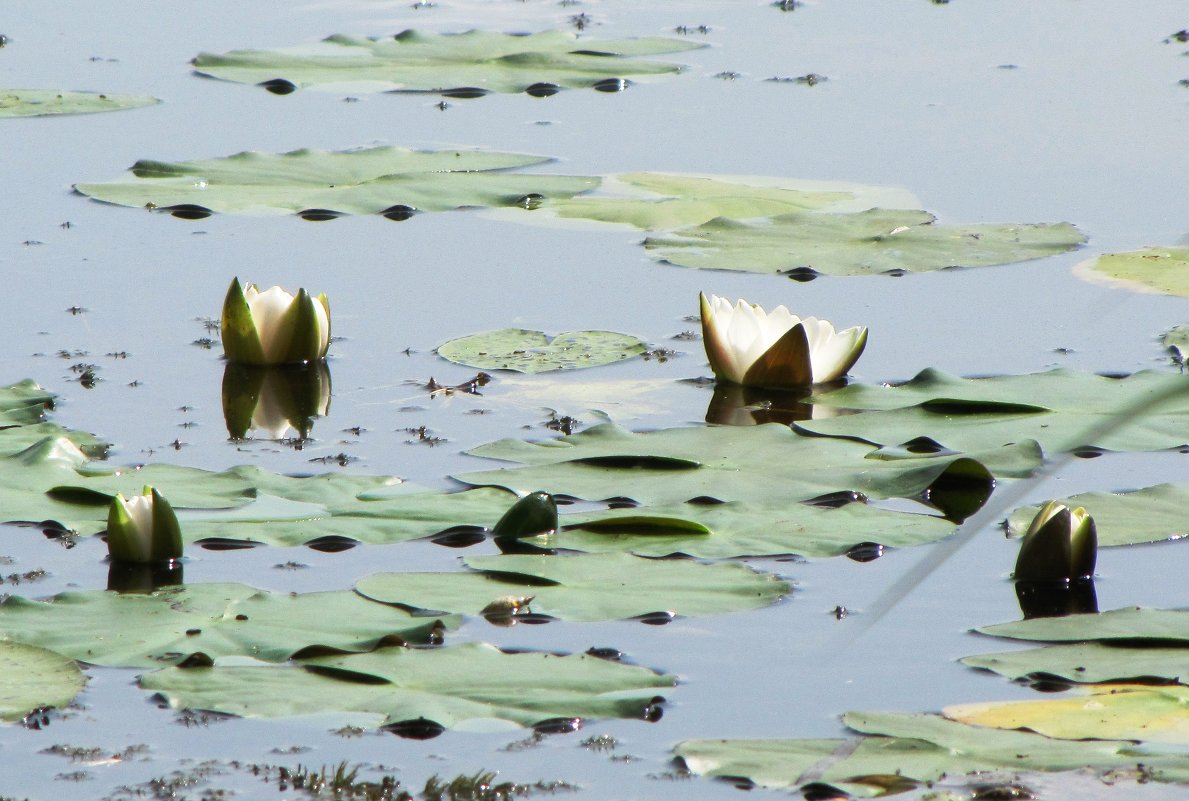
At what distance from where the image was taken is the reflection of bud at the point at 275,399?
11.5 ft

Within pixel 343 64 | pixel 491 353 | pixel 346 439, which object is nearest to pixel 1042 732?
pixel 346 439

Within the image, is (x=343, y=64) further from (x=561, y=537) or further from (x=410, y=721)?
(x=410, y=721)

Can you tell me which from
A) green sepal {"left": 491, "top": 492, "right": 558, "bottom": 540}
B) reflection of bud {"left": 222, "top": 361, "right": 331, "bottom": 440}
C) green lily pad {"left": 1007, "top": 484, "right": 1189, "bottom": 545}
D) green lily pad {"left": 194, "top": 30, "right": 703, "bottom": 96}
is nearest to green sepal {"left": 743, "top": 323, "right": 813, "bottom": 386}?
green lily pad {"left": 1007, "top": 484, "right": 1189, "bottom": 545}

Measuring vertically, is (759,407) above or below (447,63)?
below

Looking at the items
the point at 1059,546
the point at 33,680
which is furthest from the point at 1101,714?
the point at 33,680

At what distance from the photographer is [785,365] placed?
3713mm

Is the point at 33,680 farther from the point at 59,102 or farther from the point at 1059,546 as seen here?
the point at 59,102

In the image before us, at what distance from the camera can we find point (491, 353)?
3938mm

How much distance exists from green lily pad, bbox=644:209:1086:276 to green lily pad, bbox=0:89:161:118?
260cm

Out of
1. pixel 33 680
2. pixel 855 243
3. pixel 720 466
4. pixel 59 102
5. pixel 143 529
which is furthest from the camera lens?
pixel 59 102

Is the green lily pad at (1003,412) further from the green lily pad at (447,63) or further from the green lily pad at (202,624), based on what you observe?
the green lily pad at (447,63)

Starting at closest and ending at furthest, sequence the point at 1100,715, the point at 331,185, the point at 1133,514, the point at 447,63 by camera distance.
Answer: the point at 1100,715
the point at 1133,514
the point at 331,185
the point at 447,63

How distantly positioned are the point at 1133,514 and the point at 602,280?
1.89 m

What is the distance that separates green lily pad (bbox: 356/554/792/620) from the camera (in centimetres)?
253
